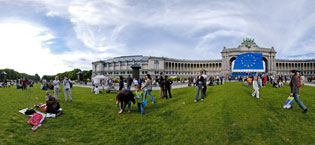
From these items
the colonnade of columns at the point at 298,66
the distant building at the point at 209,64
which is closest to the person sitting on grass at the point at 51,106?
the distant building at the point at 209,64

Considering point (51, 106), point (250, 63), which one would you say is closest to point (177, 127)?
point (51, 106)

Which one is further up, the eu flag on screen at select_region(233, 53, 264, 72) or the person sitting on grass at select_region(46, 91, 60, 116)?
the eu flag on screen at select_region(233, 53, 264, 72)

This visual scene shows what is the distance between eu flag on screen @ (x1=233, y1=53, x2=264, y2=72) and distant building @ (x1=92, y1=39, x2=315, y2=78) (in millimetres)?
19072

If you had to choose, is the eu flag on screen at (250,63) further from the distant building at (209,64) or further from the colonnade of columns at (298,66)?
the colonnade of columns at (298,66)

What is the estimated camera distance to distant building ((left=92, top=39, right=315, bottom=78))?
95.3 m

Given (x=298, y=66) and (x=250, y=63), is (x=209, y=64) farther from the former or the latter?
(x=298, y=66)

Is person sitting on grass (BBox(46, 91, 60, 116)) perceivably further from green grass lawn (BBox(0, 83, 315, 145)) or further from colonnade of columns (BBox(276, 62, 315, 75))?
colonnade of columns (BBox(276, 62, 315, 75))

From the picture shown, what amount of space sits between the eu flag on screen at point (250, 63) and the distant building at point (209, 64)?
19.1 m

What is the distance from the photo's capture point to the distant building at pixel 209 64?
95312mm

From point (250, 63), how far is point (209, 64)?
3424 centimetres

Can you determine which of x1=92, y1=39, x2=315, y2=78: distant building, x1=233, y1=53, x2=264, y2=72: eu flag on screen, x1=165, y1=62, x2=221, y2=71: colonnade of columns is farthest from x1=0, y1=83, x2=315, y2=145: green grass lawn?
x1=165, y1=62, x2=221, y2=71: colonnade of columns

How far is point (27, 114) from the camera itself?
387 inches

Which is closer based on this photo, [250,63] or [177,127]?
[177,127]

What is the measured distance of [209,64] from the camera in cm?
10725
